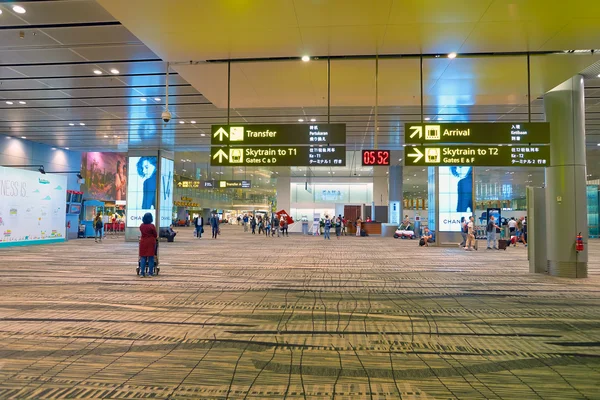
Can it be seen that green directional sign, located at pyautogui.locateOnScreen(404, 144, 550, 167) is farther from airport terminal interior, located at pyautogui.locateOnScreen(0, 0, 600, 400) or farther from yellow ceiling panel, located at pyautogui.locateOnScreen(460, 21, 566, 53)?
yellow ceiling panel, located at pyautogui.locateOnScreen(460, 21, 566, 53)

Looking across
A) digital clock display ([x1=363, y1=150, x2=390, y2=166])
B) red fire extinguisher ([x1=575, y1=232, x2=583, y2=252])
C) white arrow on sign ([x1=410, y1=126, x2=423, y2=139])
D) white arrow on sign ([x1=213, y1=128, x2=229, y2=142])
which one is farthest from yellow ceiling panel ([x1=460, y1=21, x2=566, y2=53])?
white arrow on sign ([x1=213, y1=128, x2=229, y2=142])

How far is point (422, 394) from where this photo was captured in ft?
11.8

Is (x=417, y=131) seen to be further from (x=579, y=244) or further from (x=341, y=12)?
(x=579, y=244)

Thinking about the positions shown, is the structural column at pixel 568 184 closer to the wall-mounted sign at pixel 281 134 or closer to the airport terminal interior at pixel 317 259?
the airport terminal interior at pixel 317 259

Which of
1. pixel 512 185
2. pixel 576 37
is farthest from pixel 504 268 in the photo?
pixel 512 185

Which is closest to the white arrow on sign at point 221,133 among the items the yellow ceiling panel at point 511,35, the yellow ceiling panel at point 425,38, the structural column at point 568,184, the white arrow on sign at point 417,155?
the yellow ceiling panel at point 425,38

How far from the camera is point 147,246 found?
10.1 m

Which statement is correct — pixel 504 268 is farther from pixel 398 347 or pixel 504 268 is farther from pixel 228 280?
pixel 398 347

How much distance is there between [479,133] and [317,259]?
23.3 ft

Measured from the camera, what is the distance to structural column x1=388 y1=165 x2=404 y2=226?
113 feet

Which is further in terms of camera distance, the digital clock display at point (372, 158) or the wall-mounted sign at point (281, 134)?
the digital clock display at point (372, 158)

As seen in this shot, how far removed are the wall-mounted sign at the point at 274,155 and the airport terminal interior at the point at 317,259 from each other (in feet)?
0.11

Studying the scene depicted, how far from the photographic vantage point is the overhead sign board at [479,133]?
9.16 metres

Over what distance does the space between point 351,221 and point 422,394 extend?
3489 centimetres
